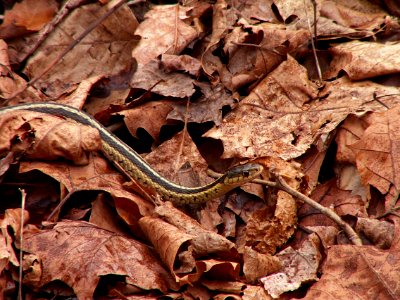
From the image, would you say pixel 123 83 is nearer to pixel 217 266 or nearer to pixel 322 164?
pixel 322 164

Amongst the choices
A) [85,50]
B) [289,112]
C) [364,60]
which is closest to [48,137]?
[85,50]

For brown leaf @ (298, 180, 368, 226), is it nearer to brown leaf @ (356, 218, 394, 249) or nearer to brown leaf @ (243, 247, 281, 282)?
brown leaf @ (356, 218, 394, 249)

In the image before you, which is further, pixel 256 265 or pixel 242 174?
pixel 242 174

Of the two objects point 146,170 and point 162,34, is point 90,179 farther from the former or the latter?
point 162,34

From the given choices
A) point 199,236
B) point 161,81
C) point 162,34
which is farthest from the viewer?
point 162,34

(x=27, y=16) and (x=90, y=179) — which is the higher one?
(x=27, y=16)

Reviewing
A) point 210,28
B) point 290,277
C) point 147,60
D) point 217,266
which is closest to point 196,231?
point 217,266

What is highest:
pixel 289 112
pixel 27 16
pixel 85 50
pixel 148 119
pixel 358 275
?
pixel 27 16
